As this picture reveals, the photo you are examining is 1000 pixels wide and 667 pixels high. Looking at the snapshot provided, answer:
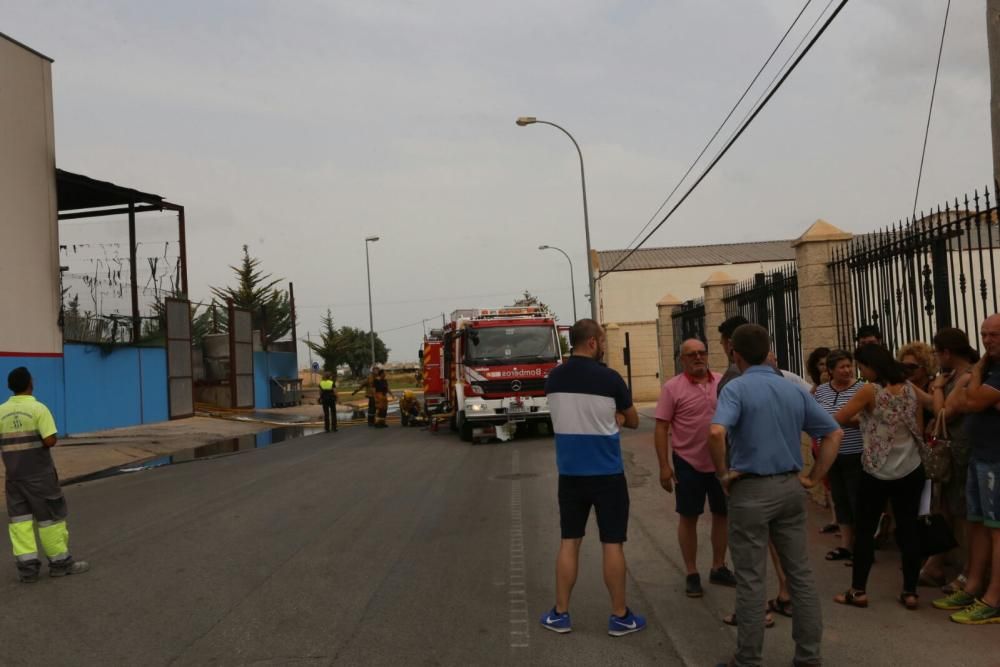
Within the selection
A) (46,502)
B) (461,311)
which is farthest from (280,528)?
(461,311)

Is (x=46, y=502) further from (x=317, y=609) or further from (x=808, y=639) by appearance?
(x=808, y=639)

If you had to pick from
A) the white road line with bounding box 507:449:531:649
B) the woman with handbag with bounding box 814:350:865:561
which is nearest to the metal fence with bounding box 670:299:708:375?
the white road line with bounding box 507:449:531:649

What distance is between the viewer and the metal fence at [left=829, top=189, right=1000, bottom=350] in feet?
24.7

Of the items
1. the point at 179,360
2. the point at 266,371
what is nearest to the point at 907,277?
the point at 179,360

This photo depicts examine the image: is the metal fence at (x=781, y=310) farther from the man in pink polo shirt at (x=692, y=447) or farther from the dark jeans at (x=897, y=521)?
the dark jeans at (x=897, y=521)

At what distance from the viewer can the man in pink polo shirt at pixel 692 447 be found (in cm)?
631

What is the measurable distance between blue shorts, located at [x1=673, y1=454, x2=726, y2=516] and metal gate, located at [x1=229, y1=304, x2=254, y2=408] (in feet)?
107

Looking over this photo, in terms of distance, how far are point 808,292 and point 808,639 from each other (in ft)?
21.8

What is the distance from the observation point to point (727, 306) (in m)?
16.0

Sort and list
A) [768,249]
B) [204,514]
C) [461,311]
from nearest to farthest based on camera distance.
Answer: [204,514], [461,311], [768,249]

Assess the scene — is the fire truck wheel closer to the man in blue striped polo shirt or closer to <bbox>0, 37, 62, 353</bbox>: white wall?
<bbox>0, 37, 62, 353</bbox>: white wall

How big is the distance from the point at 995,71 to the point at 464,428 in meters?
15.1

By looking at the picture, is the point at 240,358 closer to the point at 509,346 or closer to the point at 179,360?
the point at 179,360

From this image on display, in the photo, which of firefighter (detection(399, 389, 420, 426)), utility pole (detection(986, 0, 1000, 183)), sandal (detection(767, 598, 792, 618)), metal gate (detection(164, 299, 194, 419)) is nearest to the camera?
sandal (detection(767, 598, 792, 618))
